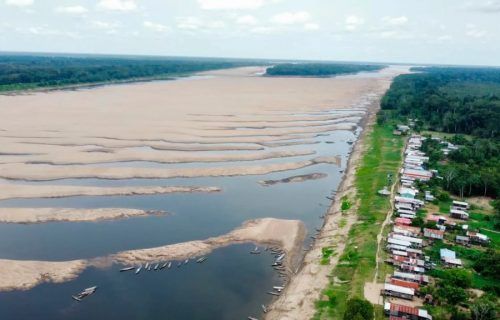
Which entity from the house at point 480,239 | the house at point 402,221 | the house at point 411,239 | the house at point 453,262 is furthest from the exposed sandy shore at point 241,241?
the house at point 480,239

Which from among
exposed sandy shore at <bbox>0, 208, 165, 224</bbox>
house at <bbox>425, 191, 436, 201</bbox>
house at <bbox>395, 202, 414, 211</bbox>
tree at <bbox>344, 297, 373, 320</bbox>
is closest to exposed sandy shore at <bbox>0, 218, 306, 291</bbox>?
exposed sandy shore at <bbox>0, 208, 165, 224</bbox>

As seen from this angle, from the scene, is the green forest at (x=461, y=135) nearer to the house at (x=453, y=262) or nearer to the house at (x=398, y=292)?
the house at (x=453, y=262)

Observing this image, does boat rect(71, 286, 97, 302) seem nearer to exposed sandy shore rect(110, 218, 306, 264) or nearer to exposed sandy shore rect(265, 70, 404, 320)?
exposed sandy shore rect(110, 218, 306, 264)

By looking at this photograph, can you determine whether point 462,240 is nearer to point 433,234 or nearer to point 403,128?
point 433,234

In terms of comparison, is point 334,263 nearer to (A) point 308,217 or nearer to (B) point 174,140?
(A) point 308,217

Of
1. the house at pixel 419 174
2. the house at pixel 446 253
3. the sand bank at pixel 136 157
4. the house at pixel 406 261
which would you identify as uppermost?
the sand bank at pixel 136 157

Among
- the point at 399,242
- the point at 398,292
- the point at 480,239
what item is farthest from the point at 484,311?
the point at 480,239

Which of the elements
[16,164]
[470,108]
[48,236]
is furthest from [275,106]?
[48,236]
